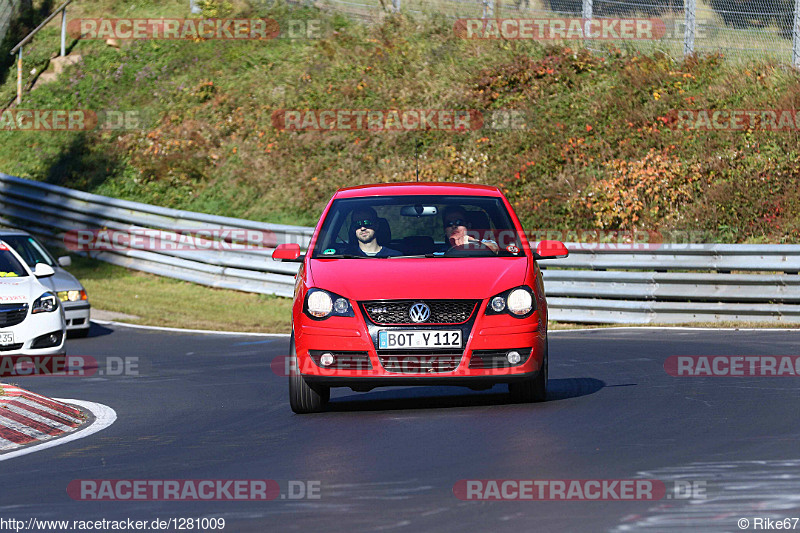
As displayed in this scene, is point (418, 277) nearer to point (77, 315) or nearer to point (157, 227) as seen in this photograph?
point (77, 315)

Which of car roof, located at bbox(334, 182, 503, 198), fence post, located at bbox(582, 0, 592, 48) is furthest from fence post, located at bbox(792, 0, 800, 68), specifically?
car roof, located at bbox(334, 182, 503, 198)

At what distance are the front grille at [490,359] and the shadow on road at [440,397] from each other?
2.86 feet

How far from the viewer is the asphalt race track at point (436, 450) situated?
6.11 metres

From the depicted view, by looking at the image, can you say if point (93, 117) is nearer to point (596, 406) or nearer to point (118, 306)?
point (118, 306)

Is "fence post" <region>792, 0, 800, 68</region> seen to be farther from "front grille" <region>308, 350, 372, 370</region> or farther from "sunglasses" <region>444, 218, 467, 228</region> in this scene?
"front grille" <region>308, 350, 372, 370</region>

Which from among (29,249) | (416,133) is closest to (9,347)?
(29,249)

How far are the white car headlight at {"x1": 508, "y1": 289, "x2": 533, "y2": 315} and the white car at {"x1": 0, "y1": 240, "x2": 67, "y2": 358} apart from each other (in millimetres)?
6932

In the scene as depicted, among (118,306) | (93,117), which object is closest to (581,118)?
(118,306)

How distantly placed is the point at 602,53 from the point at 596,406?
20.9m

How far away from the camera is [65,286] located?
62.5 ft

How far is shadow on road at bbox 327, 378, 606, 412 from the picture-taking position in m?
10.4

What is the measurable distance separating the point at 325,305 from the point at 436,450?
1.91 m

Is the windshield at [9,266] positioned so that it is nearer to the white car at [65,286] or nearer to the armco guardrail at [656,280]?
the white car at [65,286]

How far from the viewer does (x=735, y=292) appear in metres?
18.4
